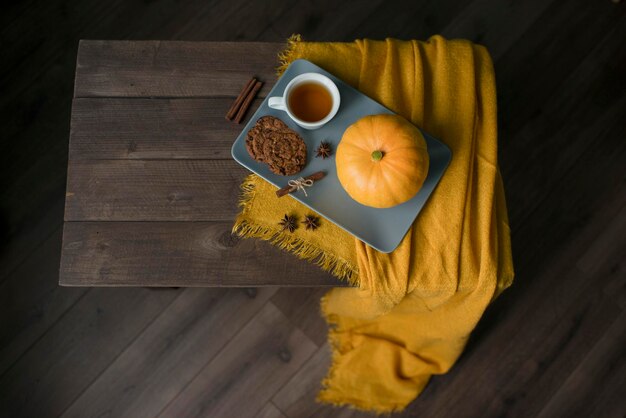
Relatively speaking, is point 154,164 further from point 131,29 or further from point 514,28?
point 514,28

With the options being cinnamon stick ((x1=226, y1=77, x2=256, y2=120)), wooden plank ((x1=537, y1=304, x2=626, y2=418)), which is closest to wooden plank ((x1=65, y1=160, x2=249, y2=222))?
cinnamon stick ((x1=226, y1=77, x2=256, y2=120))

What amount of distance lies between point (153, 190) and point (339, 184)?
1.32ft

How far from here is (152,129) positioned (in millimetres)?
1035

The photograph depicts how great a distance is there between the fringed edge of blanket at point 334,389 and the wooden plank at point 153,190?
58cm

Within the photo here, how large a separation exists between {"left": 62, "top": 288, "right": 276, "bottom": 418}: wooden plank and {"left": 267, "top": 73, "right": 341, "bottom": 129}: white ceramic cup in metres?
0.68

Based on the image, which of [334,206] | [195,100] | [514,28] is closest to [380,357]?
[334,206]

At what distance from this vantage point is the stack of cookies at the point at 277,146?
964 mm

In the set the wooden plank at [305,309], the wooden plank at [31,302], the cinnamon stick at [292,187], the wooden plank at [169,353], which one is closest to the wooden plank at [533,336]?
the wooden plank at [305,309]

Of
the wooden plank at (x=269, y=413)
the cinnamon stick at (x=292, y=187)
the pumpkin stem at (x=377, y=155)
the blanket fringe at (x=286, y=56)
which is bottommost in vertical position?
the wooden plank at (x=269, y=413)

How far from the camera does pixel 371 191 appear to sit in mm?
874

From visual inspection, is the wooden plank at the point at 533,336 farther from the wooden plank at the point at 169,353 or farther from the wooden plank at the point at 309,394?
the wooden plank at the point at 169,353

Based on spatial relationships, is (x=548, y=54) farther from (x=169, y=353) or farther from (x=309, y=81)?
(x=169, y=353)

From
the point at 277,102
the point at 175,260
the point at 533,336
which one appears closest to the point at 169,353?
the point at 175,260

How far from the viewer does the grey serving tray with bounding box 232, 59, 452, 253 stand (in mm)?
959
